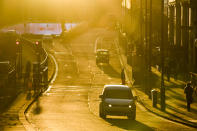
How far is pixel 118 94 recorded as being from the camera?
34562mm

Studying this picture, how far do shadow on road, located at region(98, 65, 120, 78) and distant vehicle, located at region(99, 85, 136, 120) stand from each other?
37.3 m

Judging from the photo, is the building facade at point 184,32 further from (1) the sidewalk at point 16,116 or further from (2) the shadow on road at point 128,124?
(2) the shadow on road at point 128,124

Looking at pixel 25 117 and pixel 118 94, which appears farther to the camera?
pixel 118 94

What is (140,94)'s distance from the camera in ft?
173

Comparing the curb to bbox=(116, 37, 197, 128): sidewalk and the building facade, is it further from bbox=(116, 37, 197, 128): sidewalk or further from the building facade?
the building facade

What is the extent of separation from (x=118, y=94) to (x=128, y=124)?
387 centimetres

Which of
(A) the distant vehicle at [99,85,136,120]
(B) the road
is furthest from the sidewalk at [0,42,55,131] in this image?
(A) the distant vehicle at [99,85,136,120]

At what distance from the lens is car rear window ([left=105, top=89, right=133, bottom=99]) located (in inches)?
1352

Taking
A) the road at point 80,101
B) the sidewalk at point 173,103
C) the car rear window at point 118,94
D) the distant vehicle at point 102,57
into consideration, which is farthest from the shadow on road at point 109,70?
the car rear window at point 118,94

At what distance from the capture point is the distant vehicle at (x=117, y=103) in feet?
108

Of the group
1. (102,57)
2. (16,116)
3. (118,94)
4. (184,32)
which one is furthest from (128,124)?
(102,57)

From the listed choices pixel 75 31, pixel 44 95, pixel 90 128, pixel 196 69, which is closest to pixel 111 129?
pixel 90 128

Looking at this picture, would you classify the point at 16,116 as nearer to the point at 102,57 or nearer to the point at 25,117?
the point at 25,117

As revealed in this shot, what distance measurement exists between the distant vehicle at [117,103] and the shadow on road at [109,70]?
3728 cm
